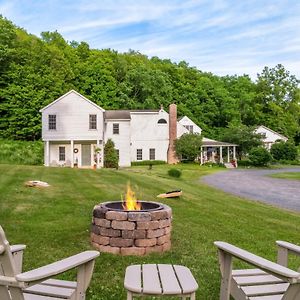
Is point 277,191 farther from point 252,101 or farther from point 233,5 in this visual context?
point 252,101

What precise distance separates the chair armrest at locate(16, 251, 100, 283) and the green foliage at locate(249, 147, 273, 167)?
45412 mm

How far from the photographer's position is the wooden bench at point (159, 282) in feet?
11.5

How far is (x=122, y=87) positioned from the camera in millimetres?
62000

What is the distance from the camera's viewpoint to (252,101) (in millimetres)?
75375

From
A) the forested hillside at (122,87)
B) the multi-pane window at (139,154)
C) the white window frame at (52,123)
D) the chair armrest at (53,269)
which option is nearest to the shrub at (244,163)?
the multi-pane window at (139,154)

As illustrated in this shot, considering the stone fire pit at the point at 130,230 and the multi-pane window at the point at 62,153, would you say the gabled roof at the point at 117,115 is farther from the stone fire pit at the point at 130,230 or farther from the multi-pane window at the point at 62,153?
the stone fire pit at the point at 130,230

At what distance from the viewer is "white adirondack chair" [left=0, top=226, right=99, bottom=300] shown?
3041 mm

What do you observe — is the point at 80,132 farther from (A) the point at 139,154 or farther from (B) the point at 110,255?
(B) the point at 110,255

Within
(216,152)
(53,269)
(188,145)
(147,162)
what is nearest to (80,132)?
(147,162)

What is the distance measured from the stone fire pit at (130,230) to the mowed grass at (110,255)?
0.57 feet

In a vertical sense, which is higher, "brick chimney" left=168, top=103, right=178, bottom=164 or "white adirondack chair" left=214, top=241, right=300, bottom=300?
"brick chimney" left=168, top=103, right=178, bottom=164

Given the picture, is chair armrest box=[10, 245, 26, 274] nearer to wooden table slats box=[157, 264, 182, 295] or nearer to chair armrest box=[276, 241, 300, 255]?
wooden table slats box=[157, 264, 182, 295]

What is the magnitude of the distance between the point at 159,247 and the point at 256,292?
3050 millimetres

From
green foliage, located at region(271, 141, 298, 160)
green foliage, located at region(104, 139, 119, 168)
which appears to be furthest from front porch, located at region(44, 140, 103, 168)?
green foliage, located at region(271, 141, 298, 160)
